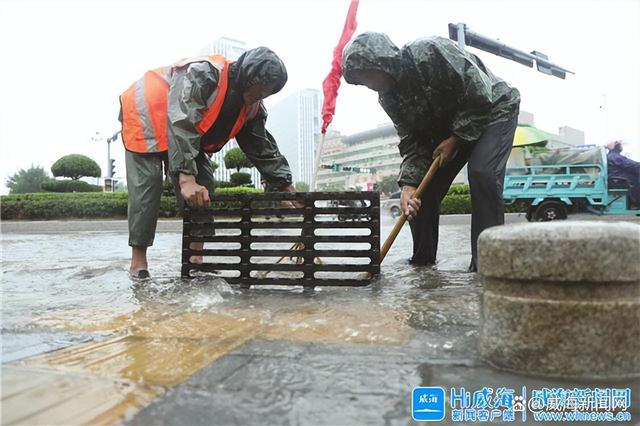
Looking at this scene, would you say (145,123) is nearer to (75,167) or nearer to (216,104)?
(216,104)

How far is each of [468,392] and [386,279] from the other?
1.95 metres

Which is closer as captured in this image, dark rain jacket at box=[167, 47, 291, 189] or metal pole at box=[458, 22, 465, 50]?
dark rain jacket at box=[167, 47, 291, 189]

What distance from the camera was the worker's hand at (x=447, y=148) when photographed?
3309mm

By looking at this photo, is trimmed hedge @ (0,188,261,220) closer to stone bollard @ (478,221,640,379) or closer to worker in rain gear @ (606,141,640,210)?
worker in rain gear @ (606,141,640,210)

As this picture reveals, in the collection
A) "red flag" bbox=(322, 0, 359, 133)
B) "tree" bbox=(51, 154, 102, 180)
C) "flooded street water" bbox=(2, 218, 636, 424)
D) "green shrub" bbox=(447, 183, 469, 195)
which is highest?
"red flag" bbox=(322, 0, 359, 133)

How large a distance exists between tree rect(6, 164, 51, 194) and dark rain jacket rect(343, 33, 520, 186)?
4473 centimetres

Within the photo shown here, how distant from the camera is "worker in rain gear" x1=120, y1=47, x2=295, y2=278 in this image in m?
3.04

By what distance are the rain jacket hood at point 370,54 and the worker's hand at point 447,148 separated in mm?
710

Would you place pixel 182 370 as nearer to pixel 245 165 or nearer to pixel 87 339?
pixel 87 339

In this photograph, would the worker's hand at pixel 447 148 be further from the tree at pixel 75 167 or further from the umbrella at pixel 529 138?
the tree at pixel 75 167

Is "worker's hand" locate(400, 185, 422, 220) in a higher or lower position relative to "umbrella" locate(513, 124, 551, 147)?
lower

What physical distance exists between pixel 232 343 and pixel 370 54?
2011 mm

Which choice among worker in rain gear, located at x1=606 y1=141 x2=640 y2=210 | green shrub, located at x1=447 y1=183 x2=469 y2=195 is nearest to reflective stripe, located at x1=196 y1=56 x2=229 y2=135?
worker in rain gear, located at x1=606 y1=141 x2=640 y2=210

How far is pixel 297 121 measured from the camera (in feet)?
107
